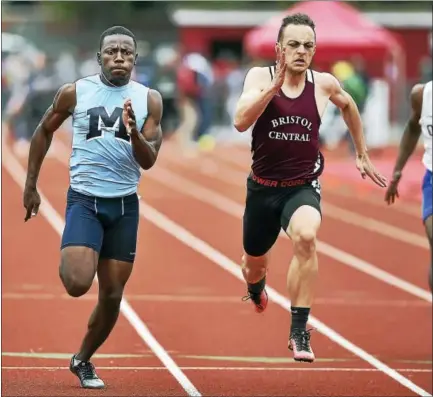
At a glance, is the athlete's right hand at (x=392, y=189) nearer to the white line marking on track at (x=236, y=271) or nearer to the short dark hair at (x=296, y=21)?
the white line marking on track at (x=236, y=271)

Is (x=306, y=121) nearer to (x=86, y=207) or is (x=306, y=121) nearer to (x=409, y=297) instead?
(x=86, y=207)

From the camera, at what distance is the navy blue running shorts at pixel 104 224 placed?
8953mm

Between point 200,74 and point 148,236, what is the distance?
15.7 m

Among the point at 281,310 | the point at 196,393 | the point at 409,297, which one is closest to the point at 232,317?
the point at 281,310

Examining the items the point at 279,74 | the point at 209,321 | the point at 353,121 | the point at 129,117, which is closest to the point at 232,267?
the point at 209,321

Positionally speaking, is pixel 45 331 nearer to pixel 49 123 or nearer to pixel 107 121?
pixel 49 123

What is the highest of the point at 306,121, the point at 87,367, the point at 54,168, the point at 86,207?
the point at 306,121

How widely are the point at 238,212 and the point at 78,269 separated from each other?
13.9m

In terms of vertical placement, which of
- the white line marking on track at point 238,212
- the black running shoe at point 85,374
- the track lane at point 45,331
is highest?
the black running shoe at point 85,374

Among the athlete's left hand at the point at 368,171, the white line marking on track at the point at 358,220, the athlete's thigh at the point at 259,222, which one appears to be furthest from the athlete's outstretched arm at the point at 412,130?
the white line marking on track at the point at 358,220

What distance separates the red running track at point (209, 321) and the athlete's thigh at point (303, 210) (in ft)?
4.93

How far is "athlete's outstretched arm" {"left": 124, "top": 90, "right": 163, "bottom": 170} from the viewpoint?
8346mm

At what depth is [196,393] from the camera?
9.92m

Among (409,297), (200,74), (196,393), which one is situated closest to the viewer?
(196,393)
